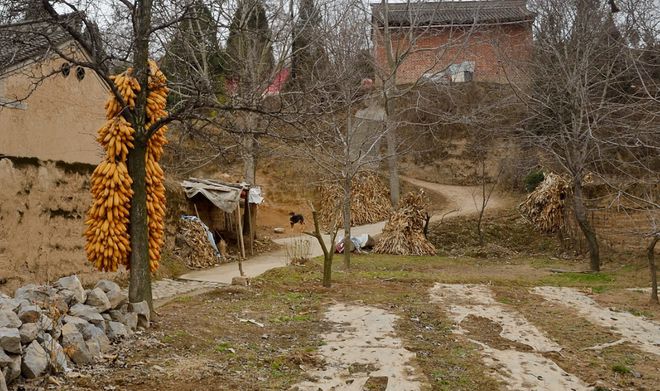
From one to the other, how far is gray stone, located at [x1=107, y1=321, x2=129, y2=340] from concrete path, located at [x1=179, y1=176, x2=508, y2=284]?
6.31 m

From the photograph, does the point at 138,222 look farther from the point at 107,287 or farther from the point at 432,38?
the point at 432,38

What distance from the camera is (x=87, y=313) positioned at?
6.47 meters

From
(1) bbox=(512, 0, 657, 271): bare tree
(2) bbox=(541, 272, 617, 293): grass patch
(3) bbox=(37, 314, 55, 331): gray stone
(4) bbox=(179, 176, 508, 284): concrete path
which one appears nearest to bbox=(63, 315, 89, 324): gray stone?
(3) bbox=(37, 314, 55, 331): gray stone

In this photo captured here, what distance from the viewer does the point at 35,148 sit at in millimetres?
11312

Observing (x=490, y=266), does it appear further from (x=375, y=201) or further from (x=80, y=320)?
(x=80, y=320)

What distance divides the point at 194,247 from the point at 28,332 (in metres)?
11.1

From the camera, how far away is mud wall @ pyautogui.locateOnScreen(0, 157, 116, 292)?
9812mm

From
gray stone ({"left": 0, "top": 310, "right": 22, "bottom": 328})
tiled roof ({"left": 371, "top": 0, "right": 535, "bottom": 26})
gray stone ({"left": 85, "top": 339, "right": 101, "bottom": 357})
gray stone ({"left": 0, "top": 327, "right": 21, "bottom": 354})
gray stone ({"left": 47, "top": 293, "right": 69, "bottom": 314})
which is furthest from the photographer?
tiled roof ({"left": 371, "top": 0, "right": 535, "bottom": 26})

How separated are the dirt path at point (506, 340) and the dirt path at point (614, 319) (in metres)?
1.19

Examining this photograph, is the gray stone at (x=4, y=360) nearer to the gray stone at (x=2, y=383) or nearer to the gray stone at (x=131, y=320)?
the gray stone at (x=2, y=383)

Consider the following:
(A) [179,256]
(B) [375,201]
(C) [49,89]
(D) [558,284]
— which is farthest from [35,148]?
(B) [375,201]

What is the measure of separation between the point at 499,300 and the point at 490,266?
6.51 metres

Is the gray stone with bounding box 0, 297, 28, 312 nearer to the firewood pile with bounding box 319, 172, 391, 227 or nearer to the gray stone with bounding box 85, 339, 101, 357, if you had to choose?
the gray stone with bounding box 85, 339, 101, 357

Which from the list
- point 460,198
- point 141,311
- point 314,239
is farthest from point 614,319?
point 460,198
